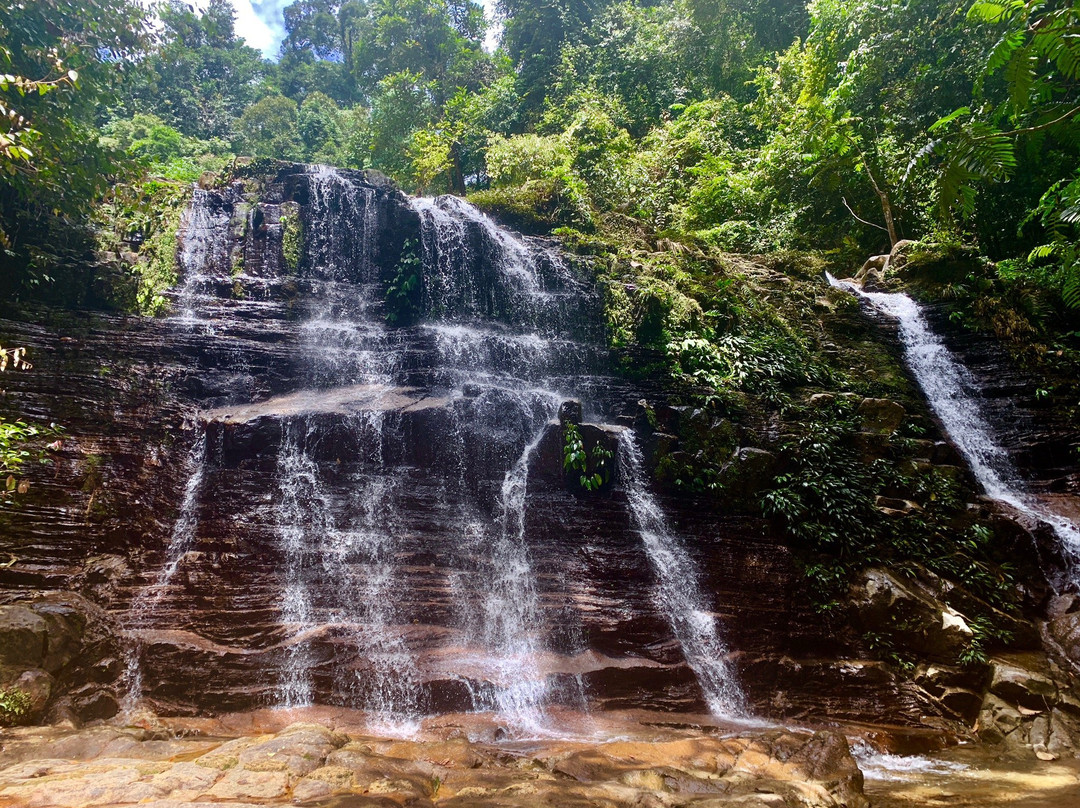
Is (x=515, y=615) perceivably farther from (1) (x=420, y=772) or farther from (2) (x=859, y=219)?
(2) (x=859, y=219)

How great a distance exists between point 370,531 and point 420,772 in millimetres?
4399

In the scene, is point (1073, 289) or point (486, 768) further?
point (1073, 289)

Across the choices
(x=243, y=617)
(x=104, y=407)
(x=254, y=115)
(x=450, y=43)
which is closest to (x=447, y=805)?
(x=243, y=617)

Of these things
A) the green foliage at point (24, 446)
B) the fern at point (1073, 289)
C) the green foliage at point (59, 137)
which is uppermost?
the green foliage at point (59, 137)

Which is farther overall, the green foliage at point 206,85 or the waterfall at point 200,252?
the green foliage at point 206,85

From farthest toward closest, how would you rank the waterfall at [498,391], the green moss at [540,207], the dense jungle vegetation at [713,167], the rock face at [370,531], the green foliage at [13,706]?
the green moss at [540,207] < the dense jungle vegetation at [713,167] < the waterfall at [498,391] < the rock face at [370,531] < the green foliage at [13,706]

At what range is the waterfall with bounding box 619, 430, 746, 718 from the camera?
7746 millimetres

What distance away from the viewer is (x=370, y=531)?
8.74 m

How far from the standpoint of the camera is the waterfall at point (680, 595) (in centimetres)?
775

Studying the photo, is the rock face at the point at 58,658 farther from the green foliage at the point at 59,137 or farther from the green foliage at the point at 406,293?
the green foliage at the point at 406,293

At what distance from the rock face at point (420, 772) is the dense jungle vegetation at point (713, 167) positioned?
12.3 feet

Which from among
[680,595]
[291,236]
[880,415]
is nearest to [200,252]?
[291,236]

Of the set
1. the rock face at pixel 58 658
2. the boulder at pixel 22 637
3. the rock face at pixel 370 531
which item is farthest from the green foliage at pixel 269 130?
the boulder at pixel 22 637

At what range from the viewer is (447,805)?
4.20 meters
